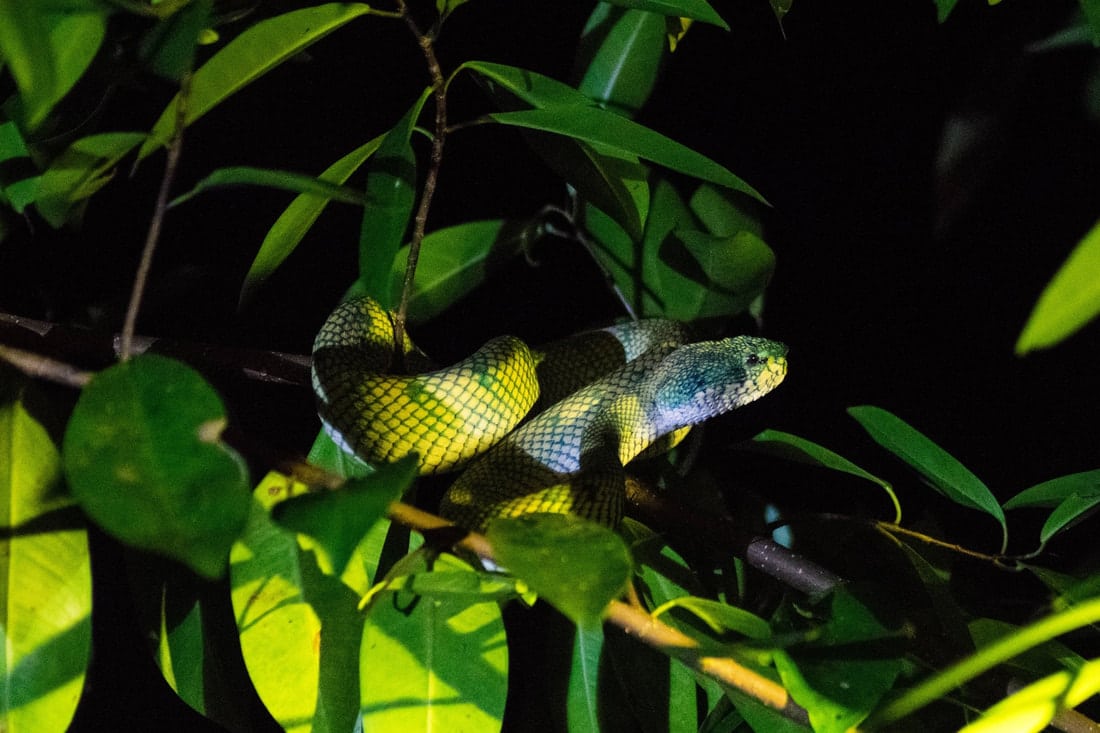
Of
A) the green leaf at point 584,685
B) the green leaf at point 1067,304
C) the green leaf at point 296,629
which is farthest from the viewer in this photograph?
the green leaf at point 584,685

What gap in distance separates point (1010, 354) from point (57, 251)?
1.78 m

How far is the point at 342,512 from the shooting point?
48cm

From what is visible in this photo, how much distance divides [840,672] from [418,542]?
1.90 ft

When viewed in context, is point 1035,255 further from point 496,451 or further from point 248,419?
point 248,419

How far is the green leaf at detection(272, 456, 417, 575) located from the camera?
47cm

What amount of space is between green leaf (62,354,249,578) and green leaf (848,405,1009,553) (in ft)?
2.69

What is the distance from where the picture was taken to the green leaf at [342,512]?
47cm

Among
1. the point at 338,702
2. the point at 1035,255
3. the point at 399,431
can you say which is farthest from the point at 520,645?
the point at 1035,255

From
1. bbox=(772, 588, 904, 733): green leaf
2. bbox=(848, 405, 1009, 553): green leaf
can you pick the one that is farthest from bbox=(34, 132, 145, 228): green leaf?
bbox=(848, 405, 1009, 553): green leaf

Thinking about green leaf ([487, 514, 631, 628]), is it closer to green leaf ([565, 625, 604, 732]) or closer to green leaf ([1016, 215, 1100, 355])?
green leaf ([1016, 215, 1100, 355])

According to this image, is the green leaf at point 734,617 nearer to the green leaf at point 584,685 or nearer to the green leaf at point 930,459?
the green leaf at point 584,685

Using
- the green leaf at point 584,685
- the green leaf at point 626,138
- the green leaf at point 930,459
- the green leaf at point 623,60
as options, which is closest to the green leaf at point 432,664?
the green leaf at point 584,685

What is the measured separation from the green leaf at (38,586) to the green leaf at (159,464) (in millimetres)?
366

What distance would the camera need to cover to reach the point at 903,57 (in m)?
1.40
